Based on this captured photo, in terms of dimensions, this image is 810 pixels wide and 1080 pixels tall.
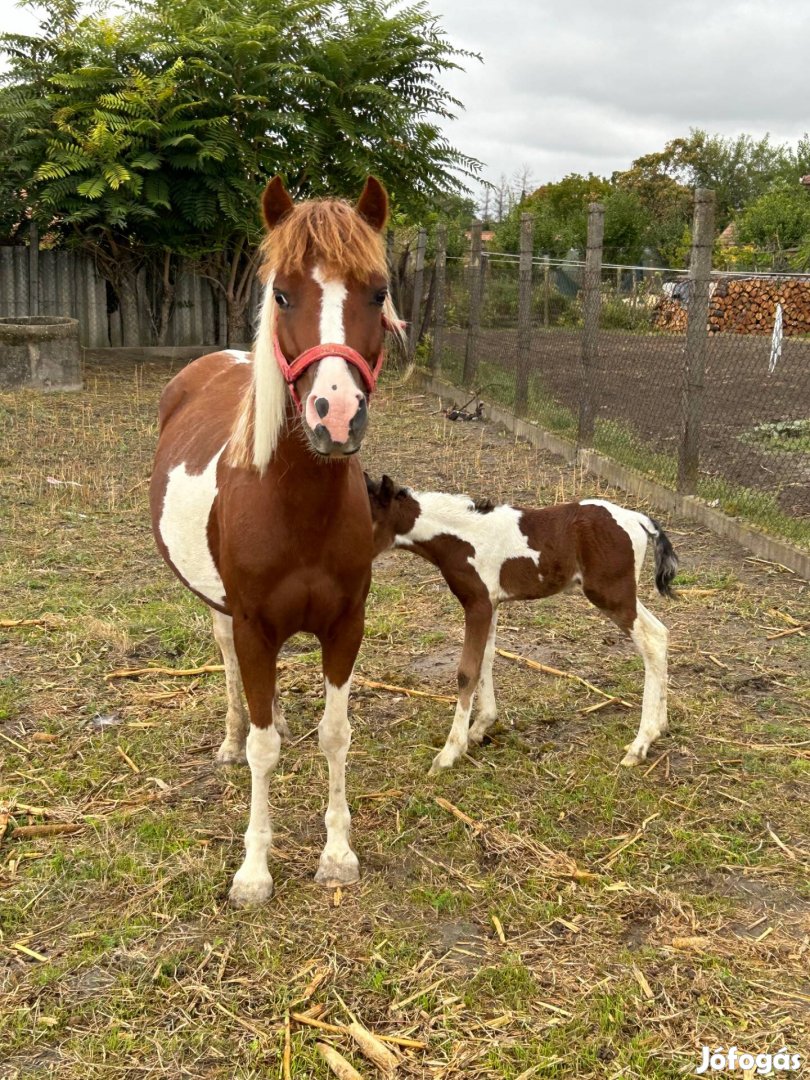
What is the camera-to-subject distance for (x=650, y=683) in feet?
12.6

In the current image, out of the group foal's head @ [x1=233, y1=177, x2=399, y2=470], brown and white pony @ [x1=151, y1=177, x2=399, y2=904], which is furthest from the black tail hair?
foal's head @ [x1=233, y1=177, x2=399, y2=470]

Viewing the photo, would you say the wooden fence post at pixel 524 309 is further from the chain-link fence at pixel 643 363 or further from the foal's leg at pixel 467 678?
the foal's leg at pixel 467 678

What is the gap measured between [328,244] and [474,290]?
31.8 ft

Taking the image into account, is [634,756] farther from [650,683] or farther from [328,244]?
[328,244]

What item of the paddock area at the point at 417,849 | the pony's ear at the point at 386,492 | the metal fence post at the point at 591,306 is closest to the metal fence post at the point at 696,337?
the paddock area at the point at 417,849

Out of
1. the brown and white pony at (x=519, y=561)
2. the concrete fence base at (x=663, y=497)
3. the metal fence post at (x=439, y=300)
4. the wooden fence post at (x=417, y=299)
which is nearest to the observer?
the brown and white pony at (x=519, y=561)

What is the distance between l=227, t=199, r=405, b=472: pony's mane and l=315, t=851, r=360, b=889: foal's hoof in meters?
1.32

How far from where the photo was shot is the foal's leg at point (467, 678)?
3721mm

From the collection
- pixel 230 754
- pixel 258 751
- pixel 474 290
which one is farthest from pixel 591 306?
pixel 258 751

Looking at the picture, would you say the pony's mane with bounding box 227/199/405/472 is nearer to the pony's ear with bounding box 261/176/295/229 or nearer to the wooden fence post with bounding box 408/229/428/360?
the pony's ear with bounding box 261/176/295/229

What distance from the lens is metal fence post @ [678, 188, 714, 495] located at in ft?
21.7

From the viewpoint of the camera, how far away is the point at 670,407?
1128cm

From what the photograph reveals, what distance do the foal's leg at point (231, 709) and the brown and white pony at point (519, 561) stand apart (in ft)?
2.49

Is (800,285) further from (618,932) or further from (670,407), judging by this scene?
(618,932)
